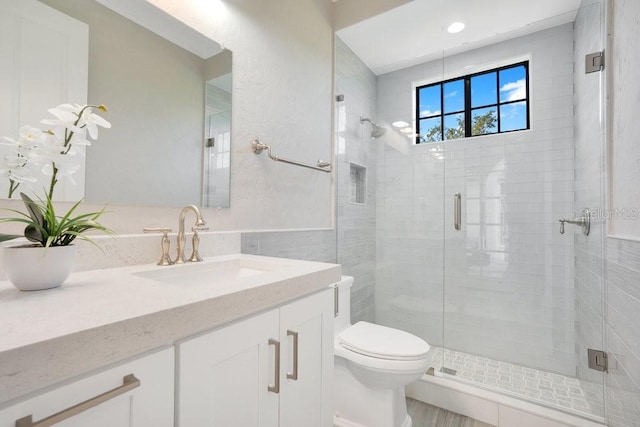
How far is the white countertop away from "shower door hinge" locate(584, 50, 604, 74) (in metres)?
2.05

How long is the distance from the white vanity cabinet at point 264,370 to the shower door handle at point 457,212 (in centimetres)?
174

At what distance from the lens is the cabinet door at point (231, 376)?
1.98ft

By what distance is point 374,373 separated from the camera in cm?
148

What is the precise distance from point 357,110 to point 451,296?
1.73 m

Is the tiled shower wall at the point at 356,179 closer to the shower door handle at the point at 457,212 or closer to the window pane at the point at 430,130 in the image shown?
the window pane at the point at 430,130

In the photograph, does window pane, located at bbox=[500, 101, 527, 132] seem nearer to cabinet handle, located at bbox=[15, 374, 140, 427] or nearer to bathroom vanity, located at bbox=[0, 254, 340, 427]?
bathroom vanity, located at bbox=[0, 254, 340, 427]

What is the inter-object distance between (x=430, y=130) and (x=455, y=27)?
0.76 meters

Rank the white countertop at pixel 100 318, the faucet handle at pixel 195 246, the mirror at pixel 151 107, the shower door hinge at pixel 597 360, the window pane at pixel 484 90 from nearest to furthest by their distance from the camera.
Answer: the white countertop at pixel 100 318 → the mirror at pixel 151 107 → the faucet handle at pixel 195 246 → the shower door hinge at pixel 597 360 → the window pane at pixel 484 90

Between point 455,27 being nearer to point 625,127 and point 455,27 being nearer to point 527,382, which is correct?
point 625,127

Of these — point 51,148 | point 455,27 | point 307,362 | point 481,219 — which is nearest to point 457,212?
point 481,219

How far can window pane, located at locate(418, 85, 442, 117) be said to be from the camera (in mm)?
2635

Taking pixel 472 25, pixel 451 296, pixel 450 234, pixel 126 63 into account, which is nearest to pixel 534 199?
pixel 450 234

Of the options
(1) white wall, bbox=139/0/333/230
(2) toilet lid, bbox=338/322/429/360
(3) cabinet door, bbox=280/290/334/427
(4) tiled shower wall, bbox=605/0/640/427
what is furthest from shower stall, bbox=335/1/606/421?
(3) cabinet door, bbox=280/290/334/427

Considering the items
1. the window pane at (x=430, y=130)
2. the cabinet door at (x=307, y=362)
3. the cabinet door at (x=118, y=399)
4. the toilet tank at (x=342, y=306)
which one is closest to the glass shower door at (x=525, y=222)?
the window pane at (x=430, y=130)
